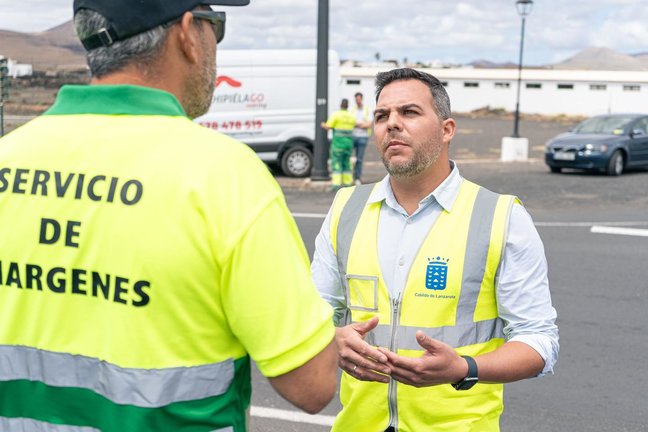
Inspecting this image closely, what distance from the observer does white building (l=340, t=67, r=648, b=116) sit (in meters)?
63.0

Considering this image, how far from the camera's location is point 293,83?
18531 millimetres

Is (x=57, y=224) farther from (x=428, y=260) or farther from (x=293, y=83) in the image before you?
(x=293, y=83)

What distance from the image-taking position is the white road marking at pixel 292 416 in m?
5.04

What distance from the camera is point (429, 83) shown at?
2.77m

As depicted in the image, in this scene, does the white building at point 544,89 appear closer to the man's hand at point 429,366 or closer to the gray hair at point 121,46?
the man's hand at point 429,366

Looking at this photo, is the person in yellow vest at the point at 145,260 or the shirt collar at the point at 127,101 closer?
the person in yellow vest at the point at 145,260

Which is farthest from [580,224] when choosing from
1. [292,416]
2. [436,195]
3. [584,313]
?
[436,195]

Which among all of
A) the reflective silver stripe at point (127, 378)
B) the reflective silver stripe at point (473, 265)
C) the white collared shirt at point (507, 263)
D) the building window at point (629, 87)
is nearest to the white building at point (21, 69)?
the white collared shirt at point (507, 263)

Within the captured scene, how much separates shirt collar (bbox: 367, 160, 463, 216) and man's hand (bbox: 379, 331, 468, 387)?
54 centimetres

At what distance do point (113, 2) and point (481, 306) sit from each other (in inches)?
56.9

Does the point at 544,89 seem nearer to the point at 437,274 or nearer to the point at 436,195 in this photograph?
the point at 436,195

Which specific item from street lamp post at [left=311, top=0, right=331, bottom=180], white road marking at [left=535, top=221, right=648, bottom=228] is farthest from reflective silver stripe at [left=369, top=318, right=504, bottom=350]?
street lamp post at [left=311, top=0, right=331, bottom=180]

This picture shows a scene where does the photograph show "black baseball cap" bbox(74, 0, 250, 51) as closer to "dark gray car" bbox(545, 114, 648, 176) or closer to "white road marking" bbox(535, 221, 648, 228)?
"white road marking" bbox(535, 221, 648, 228)

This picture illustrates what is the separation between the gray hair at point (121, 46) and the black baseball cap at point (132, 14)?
0.03 feet
